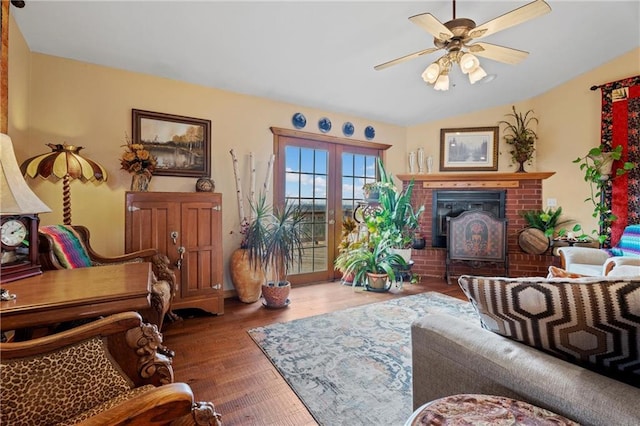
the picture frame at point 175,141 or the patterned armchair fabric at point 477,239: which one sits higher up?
the picture frame at point 175,141

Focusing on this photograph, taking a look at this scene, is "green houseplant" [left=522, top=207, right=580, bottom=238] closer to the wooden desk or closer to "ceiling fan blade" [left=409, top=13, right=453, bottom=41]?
"ceiling fan blade" [left=409, top=13, right=453, bottom=41]

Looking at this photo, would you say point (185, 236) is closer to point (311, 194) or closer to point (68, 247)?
point (68, 247)

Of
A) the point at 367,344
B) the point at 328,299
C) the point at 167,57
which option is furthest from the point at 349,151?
the point at 367,344

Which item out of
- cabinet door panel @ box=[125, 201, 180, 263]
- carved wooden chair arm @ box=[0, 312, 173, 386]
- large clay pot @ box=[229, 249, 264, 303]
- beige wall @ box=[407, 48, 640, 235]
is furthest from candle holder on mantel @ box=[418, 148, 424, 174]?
carved wooden chair arm @ box=[0, 312, 173, 386]

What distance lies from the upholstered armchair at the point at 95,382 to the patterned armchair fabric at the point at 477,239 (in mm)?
4166

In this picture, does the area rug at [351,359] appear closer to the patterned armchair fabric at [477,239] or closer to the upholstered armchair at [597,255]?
the upholstered armchair at [597,255]

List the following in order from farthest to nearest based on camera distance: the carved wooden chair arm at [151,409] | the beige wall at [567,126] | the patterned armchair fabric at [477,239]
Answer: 1. the patterned armchair fabric at [477,239]
2. the beige wall at [567,126]
3. the carved wooden chair arm at [151,409]

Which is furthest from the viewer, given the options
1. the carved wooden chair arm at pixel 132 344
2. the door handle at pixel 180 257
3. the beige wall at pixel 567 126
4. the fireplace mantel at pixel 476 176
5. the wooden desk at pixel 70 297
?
the fireplace mantel at pixel 476 176

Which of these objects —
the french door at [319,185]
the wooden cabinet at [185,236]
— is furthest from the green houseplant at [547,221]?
the wooden cabinet at [185,236]

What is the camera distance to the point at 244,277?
3.24 metres

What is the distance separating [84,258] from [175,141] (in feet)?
4.97

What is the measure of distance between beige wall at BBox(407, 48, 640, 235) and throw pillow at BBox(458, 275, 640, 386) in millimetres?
4094

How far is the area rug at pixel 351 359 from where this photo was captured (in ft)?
5.09

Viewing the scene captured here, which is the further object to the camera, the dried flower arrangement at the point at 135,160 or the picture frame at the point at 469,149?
A: the picture frame at the point at 469,149
